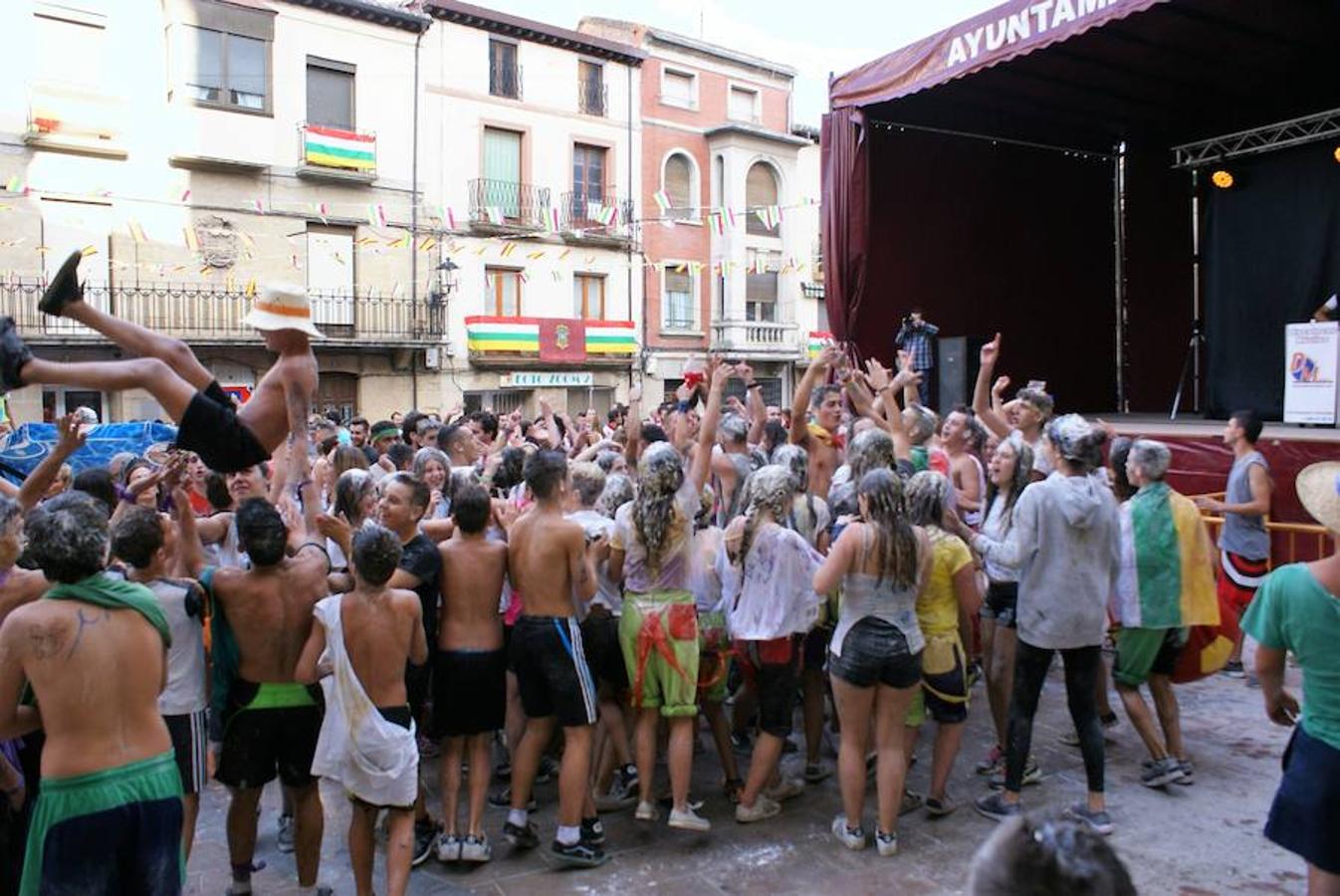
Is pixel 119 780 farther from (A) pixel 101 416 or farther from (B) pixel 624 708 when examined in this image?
(A) pixel 101 416

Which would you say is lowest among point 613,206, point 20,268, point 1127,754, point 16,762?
point 1127,754

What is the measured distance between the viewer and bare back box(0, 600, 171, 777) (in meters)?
2.69

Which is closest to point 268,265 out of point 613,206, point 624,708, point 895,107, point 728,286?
point 613,206

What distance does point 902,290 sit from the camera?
11688mm

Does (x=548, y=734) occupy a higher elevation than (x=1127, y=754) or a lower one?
higher

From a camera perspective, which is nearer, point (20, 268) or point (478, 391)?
point (20, 268)

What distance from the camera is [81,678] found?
8.83 ft

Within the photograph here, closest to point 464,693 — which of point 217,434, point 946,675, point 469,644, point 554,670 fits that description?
point 469,644

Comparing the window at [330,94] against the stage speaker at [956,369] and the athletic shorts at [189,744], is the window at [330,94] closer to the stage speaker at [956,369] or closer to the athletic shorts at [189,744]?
the stage speaker at [956,369]

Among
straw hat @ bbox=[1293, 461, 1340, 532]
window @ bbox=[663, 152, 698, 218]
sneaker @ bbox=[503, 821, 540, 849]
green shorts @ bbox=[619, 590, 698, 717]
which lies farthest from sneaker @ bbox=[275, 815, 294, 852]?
window @ bbox=[663, 152, 698, 218]

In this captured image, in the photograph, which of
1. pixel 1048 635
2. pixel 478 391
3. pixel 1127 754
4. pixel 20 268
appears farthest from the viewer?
pixel 478 391

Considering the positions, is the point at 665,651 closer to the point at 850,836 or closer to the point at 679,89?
the point at 850,836

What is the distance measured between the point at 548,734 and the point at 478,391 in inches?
760

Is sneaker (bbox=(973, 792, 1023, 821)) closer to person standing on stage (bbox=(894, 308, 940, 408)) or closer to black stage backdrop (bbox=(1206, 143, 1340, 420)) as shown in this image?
person standing on stage (bbox=(894, 308, 940, 408))
